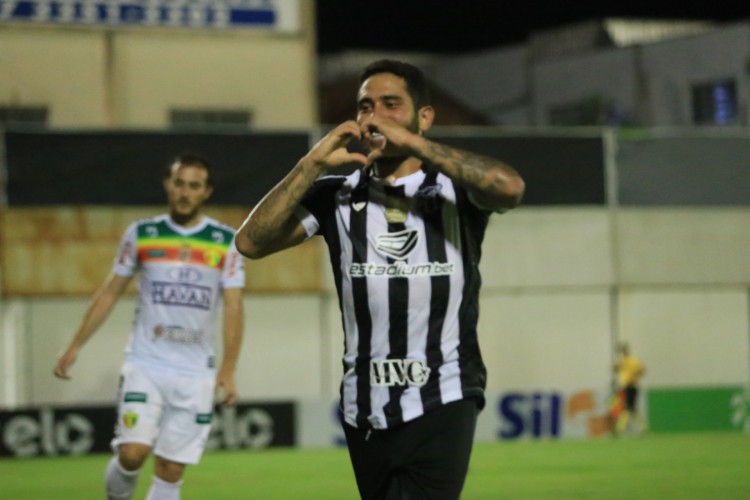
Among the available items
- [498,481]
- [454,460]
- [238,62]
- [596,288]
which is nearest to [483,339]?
[596,288]

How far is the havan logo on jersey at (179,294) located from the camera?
864cm

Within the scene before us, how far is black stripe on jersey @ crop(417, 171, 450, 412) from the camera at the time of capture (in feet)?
17.1

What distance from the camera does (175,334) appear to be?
8617mm

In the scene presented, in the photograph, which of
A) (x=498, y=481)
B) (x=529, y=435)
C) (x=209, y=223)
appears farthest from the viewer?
(x=529, y=435)

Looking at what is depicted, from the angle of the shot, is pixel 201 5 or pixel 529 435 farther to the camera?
pixel 201 5

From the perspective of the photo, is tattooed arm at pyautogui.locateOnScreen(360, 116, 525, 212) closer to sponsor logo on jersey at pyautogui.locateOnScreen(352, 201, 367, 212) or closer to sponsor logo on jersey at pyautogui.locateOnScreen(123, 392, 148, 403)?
sponsor logo on jersey at pyautogui.locateOnScreen(352, 201, 367, 212)

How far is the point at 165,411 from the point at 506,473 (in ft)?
25.3

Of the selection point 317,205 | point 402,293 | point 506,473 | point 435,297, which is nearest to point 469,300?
point 435,297

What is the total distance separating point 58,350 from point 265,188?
408cm

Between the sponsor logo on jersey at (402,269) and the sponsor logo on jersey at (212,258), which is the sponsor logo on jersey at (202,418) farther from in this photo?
the sponsor logo on jersey at (402,269)

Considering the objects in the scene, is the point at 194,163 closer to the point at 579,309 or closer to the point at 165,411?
the point at 165,411

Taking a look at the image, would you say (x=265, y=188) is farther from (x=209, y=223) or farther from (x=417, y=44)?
(x=417, y=44)

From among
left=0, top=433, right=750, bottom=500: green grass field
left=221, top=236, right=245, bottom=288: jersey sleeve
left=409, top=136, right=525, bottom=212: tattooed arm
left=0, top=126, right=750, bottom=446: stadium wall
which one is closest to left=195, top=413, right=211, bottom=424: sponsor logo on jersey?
left=221, top=236, right=245, bottom=288: jersey sleeve

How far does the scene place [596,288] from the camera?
84.9 feet
